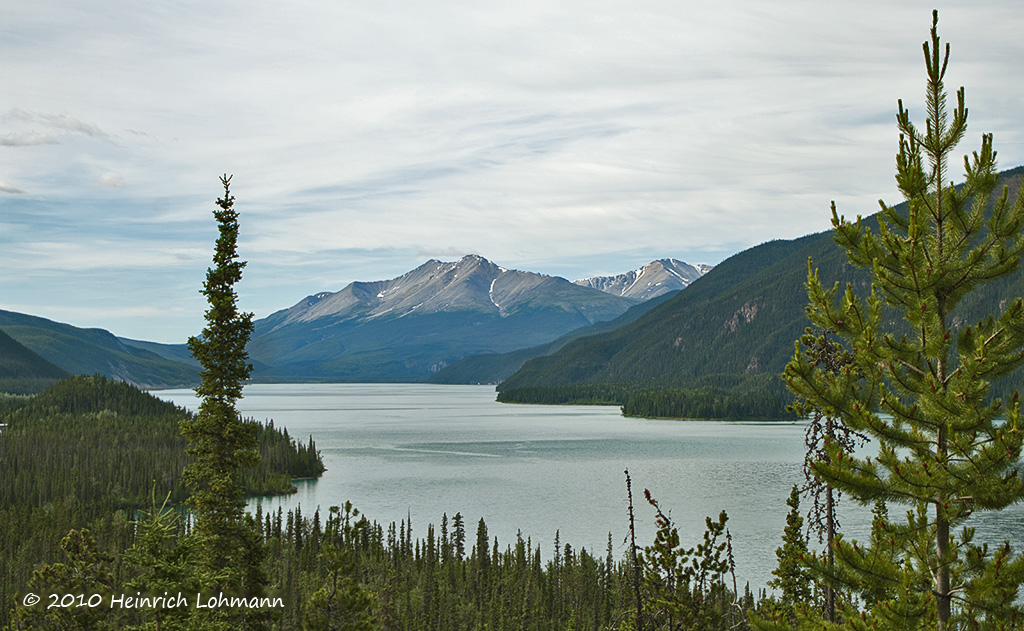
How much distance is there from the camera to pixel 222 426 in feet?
81.8

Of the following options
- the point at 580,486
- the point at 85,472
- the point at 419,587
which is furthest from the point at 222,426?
the point at 85,472

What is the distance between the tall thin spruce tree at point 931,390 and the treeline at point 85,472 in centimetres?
5584

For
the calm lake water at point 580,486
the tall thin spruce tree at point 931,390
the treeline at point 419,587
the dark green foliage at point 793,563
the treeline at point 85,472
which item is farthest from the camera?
the calm lake water at point 580,486

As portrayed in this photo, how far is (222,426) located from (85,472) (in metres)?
103

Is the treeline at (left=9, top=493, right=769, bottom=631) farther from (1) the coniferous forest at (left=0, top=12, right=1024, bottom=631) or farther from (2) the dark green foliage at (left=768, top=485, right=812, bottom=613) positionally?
(2) the dark green foliage at (left=768, top=485, right=812, bottom=613)

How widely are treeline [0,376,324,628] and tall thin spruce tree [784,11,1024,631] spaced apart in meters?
55.8

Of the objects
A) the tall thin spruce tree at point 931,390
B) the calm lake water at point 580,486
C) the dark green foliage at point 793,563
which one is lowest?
the calm lake water at point 580,486

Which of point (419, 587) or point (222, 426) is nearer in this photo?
point (222, 426)

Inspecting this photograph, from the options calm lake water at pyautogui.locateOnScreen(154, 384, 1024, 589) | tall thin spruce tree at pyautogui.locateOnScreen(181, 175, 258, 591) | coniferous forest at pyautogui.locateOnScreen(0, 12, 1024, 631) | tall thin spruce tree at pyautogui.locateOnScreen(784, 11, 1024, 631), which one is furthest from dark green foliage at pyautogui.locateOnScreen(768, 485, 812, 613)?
calm lake water at pyautogui.locateOnScreen(154, 384, 1024, 589)

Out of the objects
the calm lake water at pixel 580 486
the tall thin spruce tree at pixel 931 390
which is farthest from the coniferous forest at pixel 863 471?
the calm lake water at pixel 580 486

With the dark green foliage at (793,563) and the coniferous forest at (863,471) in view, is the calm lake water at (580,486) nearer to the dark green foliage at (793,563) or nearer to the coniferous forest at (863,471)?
the dark green foliage at (793,563)

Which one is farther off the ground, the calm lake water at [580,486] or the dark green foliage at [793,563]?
the dark green foliage at [793,563]

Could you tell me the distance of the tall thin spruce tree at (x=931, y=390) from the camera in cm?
1141

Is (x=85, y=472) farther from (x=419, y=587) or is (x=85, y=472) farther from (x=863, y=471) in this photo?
(x=863, y=471)
